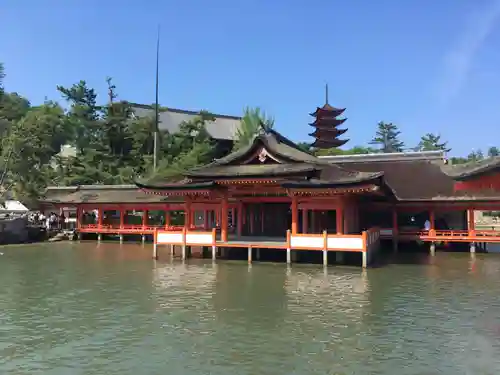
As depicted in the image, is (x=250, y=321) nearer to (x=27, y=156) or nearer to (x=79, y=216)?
(x=79, y=216)

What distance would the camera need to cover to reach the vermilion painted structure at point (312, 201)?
68.6 feet

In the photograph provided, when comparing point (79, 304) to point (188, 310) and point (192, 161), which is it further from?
point (192, 161)

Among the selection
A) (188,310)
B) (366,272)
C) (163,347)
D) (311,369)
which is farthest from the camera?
(366,272)

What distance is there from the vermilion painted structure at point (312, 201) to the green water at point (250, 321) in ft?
9.54

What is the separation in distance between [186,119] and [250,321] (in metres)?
50.3

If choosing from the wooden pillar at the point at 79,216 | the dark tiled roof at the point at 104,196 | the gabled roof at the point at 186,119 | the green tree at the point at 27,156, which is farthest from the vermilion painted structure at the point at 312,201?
the gabled roof at the point at 186,119

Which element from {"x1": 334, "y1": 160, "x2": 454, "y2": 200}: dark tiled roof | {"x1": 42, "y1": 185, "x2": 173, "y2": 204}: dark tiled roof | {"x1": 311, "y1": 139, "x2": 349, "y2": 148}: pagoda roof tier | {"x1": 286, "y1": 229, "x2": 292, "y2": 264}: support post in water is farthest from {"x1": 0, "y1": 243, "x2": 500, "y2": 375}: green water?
{"x1": 311, "y1": 139, "x2": 349, "y2": 148}: pagoda roof tier

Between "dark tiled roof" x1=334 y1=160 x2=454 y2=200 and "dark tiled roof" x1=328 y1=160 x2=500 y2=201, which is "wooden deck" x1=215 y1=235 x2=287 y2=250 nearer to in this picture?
"dark tiled roof" x1=328 y1=160 x2=500 y2=201

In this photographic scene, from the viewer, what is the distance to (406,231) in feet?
90.6

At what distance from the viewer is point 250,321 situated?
11.3 metres

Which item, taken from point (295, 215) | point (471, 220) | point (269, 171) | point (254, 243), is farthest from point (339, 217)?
point (471, 220)

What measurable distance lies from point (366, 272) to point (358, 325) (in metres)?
8.24

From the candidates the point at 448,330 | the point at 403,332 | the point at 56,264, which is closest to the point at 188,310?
the point at 403,332

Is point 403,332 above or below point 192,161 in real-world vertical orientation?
below
